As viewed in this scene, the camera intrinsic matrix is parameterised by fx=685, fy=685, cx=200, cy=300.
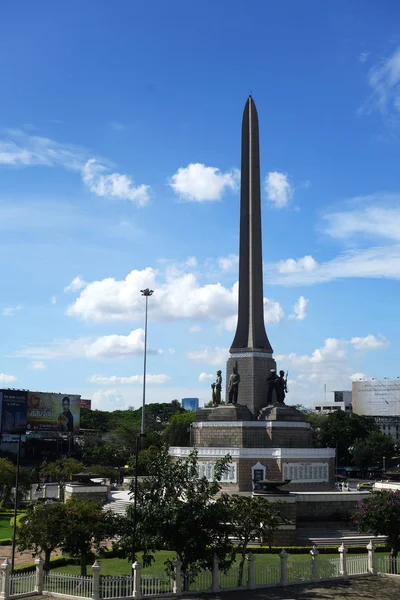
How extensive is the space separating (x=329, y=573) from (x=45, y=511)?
9.08 meters

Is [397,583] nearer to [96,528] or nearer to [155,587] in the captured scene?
[155,587]

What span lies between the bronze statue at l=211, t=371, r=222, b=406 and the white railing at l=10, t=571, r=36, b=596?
22.4 meters

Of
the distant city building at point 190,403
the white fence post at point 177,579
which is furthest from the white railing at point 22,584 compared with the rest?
the distant city building at point 190,403

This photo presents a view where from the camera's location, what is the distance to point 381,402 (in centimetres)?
11125

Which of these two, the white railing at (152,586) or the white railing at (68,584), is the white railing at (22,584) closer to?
the white railing at (68,584)

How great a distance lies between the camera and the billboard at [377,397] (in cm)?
10950

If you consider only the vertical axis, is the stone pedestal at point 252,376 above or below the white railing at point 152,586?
above

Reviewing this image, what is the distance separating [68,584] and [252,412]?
22.0 metres

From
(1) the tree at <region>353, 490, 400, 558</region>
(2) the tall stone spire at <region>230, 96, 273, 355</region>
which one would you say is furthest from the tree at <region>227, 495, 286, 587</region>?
(2) the tall stone spire at <region>230, 96, 273, 355</region>

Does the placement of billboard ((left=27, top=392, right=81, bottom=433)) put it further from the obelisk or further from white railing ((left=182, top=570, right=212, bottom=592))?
white railing ((left=182, top=570, right=212, bottom=592))

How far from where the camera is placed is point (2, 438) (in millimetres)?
70625

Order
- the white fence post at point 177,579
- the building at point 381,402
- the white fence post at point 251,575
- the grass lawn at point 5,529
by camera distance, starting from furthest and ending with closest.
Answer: the building at point 381,402 → the grass lawn at point 5,529 → the white fence post at point 251,575 → the white fence post at point 177,579

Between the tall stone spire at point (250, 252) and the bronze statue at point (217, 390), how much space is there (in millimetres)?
1821

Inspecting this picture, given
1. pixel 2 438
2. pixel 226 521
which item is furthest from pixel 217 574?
pixel 2 438
